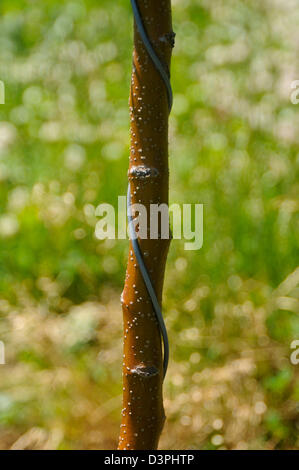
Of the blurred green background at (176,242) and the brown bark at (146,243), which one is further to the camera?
the blurred green background at (176,242)

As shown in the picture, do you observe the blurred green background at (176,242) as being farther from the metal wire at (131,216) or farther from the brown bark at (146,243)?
the metal wire at (131,216)

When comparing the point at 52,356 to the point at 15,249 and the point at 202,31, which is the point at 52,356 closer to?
the point at 15,249

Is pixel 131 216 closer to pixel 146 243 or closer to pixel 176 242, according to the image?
pixel 146 243

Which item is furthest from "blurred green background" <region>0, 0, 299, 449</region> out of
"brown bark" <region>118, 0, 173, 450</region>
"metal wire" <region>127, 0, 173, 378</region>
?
"metal wire" <region>127, 0, 173, 378</region>

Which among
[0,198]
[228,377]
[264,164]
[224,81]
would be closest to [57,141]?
[0,198]

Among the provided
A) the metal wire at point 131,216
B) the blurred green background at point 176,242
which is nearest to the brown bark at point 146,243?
the metal wire at point 131,216

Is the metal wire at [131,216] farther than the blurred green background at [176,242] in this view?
No
